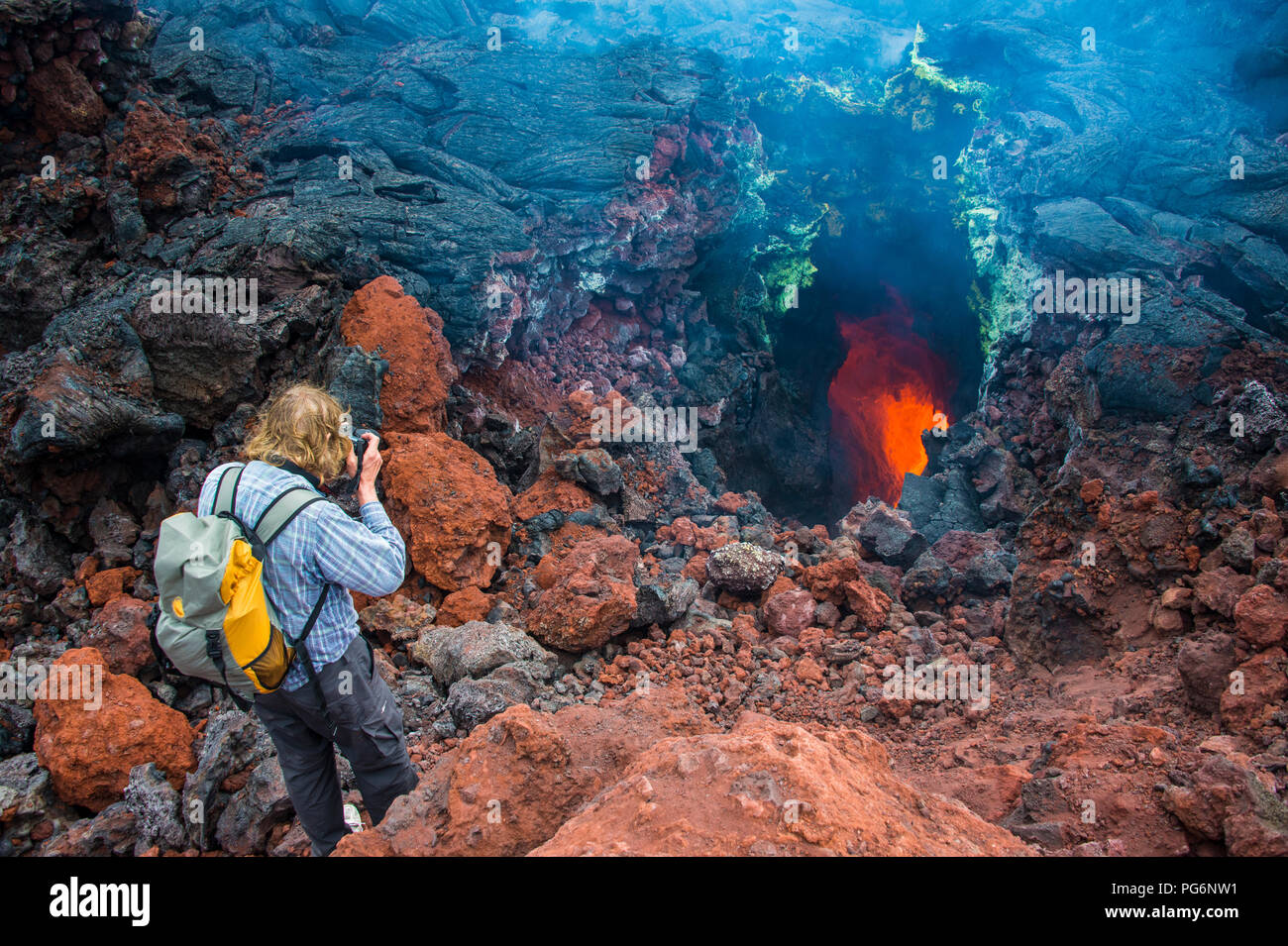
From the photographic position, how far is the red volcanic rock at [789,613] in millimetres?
5844

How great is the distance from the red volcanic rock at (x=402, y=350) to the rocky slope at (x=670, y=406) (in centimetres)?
7

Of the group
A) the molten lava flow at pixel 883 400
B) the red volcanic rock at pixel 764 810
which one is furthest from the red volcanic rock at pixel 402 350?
the molten lava flow at pixel 883 400

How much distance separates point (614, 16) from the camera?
20.3m

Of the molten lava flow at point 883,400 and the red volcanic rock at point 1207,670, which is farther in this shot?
the molten lava flow at point 883,400

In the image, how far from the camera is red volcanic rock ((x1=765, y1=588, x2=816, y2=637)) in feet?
19.2

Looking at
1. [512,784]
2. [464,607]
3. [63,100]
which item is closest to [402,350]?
[464,607]

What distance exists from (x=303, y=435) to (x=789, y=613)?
4651 millimetres

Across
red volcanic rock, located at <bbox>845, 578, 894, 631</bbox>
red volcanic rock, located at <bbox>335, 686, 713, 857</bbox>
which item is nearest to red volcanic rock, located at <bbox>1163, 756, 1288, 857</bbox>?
red volcanic rock, located at <bbox>335, 686, 713, 857</bbox>

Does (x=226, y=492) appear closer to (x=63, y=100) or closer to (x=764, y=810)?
(x=764, y=810)

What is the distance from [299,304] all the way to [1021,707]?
27.9ft

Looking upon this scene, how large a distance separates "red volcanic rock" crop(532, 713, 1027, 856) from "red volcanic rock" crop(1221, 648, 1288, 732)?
6.96ft

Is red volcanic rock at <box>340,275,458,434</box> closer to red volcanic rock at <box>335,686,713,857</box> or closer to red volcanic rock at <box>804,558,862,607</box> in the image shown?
red volcanic rock at <box>804,558,862,607</box>

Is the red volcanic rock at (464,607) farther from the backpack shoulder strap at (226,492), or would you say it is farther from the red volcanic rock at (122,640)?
the backpack shoulder strap at (226,492)
